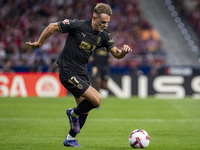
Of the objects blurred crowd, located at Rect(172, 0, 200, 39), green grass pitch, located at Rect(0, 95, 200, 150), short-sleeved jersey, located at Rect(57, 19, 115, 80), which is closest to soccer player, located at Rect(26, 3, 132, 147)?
short-sleeved jersey, located at Rect(57, 19, 115, 80)

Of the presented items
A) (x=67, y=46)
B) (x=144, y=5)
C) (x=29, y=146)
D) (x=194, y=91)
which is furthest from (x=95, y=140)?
(x=144, y=5)

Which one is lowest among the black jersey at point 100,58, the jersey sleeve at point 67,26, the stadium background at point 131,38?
the stadium background at point 131,38

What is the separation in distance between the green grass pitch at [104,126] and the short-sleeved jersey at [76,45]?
1.25 meters

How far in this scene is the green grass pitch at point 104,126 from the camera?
5859mm

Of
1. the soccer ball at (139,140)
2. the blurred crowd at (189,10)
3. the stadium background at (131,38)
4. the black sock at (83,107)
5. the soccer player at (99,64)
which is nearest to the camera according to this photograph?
the soccer ball at (139,140)

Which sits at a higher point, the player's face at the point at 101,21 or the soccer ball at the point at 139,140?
the player's face at the point at 101,21

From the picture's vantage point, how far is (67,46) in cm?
564

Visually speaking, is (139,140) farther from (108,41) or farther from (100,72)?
(100,72)

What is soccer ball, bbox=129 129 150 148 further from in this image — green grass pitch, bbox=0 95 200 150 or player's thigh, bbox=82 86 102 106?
player's thigh, bbox=82 86 102 106

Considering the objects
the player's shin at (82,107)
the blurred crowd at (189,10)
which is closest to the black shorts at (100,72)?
the player's shin at (82,107)

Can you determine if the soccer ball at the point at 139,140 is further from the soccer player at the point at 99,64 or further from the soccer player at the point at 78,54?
the soccer player at the point at 99,64

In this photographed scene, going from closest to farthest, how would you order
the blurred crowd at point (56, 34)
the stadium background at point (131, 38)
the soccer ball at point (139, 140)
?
the soccer ball at point (139, 140)
the stadium background at point (131, 38)
the blurred crowd at point (56, 34)

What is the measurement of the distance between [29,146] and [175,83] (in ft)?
37.6

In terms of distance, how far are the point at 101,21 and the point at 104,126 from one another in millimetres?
3338
